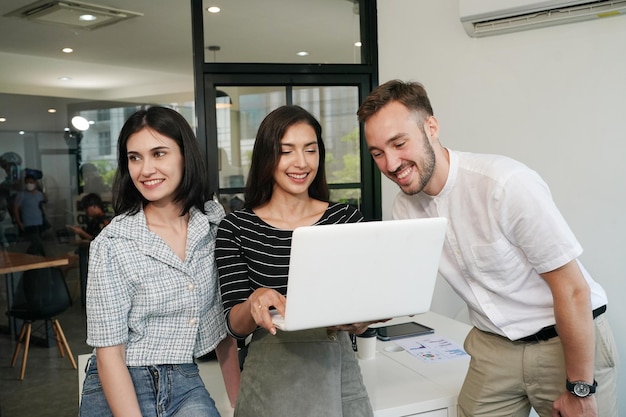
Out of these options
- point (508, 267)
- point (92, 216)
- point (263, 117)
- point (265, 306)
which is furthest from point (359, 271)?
point (92, 216)

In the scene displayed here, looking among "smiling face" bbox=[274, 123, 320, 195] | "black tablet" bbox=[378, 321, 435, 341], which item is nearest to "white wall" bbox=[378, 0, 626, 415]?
"black tablet" bbox=[378, 321, 435, 341]

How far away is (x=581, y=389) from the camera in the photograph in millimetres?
1439

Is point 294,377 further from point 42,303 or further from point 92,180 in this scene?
point 92,180

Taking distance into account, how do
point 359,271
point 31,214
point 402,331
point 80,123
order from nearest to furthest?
point 359,271, point 402,331, point 31,214, point 80,123

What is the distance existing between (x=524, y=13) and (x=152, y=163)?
6.05 feet

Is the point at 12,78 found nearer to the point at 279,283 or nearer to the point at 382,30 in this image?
the point at 382,30

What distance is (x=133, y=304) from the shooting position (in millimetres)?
1433

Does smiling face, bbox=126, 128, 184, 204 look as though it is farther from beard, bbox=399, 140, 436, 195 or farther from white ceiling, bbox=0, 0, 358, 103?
white ceiling, bbox=0, 0, 358, 103

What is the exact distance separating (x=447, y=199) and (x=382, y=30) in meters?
2.02

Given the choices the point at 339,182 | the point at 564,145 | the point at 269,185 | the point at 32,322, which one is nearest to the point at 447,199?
the point at 269,185

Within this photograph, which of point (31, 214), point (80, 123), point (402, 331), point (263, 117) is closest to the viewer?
point (402, 331)

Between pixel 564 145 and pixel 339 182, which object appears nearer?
pixel 564 145

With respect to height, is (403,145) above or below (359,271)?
above

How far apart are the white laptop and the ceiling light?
9.91 ft
